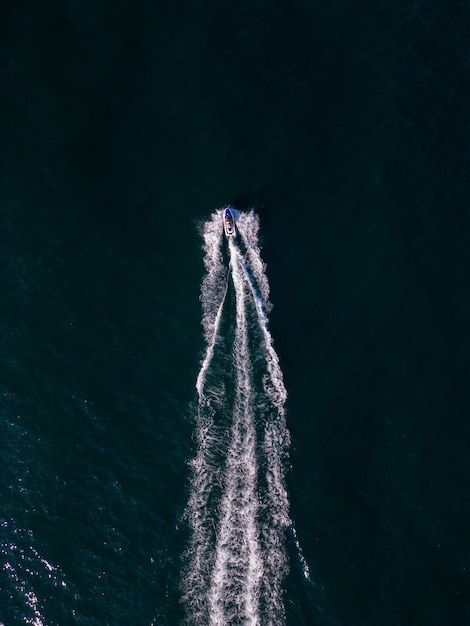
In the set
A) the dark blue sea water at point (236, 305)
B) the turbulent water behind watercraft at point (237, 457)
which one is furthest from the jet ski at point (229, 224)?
the dark blue sea water at point (236, 305)

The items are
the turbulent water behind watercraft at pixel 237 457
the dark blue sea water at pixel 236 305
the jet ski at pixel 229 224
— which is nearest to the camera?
the turbulent water behind watercraft at pixel 237 457

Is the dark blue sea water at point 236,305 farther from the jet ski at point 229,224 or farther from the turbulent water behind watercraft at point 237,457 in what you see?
the jet ski at point 229,224

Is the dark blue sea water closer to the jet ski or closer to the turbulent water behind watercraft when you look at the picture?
the turbulent water behind watercraft

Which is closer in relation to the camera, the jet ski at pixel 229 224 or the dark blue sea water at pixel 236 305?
the dark blue sea water at pixel 236 305

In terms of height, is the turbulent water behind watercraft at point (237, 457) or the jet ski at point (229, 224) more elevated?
the jet ski at point (229, 224)

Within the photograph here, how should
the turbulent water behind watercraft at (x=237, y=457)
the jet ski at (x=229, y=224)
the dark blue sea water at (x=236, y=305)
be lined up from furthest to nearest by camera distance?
the jet ski at (x=229, y=224) → the dark blue sea water at (x=236, y=305) → the turbulent water behind watercraft at (x=237, y=457)

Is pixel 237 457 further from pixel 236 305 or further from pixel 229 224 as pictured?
pixel 229 224

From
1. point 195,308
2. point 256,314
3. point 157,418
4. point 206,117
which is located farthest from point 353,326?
point 206,117

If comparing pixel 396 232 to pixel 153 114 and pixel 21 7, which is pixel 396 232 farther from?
pixel 21 7
